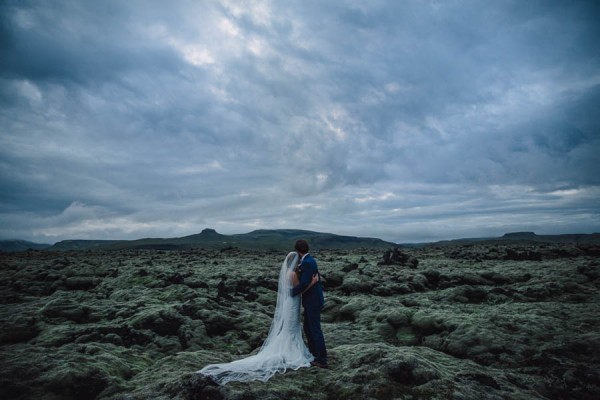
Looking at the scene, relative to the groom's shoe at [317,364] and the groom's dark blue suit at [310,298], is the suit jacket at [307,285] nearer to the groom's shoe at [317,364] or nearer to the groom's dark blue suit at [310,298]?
A: the groom's dark blue suit at [310,298]

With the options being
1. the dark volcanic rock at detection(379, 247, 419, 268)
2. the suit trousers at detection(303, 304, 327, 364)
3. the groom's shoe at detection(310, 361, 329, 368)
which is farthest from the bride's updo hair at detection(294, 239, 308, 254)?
the dark volcanic rock at detection(379, 247, 419, 268)

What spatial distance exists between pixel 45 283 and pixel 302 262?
69.2 ft

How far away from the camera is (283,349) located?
8914mm

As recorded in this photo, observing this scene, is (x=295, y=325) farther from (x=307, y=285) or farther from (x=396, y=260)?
(x=396, y=260)

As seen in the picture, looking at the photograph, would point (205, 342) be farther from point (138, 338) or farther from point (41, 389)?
point (41, 389)

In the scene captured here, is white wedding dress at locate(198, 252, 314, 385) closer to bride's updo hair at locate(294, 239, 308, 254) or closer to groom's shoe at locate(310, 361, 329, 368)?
groom's shoe at locate(310, 361, 329, 368)

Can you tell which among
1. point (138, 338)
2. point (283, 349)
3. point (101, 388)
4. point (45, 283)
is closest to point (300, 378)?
point (283, 349)

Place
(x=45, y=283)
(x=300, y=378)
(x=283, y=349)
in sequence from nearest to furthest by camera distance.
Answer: (x=300, y=378) → (x=283, y=349) → (x=45, y=283)

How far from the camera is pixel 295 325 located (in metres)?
9.34

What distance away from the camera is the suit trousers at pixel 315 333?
8422mm

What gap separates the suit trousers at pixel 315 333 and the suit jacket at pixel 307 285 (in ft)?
0.42

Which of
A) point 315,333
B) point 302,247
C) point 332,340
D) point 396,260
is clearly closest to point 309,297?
point 315,333

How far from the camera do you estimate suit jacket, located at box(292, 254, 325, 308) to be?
29.5 ft

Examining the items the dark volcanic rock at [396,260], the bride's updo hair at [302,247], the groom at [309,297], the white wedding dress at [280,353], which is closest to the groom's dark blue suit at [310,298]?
the groom at [309,297]
